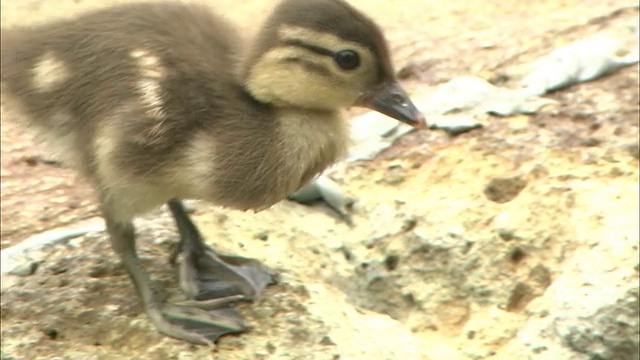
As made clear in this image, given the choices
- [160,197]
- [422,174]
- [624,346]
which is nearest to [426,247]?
[422,174]

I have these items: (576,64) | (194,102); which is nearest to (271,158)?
(194,102)

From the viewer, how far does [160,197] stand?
2404 mm

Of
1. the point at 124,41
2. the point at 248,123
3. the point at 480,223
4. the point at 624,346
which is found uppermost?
the point at 124,41

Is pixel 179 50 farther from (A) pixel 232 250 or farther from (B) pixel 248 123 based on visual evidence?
(A) pixel 232 250

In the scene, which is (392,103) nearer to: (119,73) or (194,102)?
(194,102)

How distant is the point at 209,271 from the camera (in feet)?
8.81

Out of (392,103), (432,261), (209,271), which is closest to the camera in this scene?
(392,103)

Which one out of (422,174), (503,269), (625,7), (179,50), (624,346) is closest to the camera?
(179,50)

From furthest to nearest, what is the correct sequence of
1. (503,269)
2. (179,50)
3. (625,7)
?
(625,7), (503,269), (179,50)

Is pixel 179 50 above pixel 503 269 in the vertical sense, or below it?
above

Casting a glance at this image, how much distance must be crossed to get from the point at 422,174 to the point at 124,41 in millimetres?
965

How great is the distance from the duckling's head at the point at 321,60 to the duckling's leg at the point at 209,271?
0.43 meters

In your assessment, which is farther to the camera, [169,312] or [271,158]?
[169,312]

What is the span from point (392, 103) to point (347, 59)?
0.16 metres
